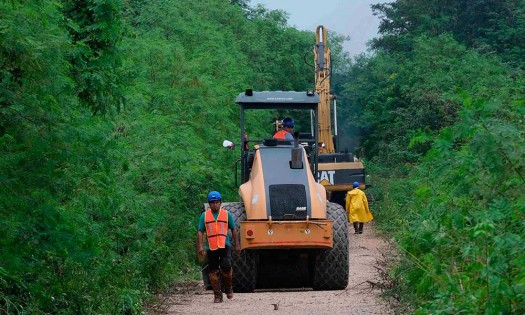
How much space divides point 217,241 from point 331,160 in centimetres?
2054

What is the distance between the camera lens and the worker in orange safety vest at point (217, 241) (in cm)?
1612

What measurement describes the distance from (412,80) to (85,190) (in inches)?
1564

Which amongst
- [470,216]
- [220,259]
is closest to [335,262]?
[220,259]

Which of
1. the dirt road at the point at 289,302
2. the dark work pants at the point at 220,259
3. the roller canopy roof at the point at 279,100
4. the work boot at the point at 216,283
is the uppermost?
the roller canopy roof at the point at 279,100

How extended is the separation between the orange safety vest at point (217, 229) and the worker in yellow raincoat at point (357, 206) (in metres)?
17.9

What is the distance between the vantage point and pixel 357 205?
112ft

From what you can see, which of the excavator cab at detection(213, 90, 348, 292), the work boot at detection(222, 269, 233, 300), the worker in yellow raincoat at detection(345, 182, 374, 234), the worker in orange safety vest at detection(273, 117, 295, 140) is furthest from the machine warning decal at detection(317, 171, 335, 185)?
the work boot at detection(222, 269, 233, 300)

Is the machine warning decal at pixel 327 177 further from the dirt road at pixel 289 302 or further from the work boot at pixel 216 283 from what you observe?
the work boot at pixel 216 283

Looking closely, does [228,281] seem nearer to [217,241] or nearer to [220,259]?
[220,259]

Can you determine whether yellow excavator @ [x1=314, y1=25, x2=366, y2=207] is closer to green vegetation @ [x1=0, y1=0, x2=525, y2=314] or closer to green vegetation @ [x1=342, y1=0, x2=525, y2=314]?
green vegetation @ [x1=0, y1=0, x2=525, y2=314]

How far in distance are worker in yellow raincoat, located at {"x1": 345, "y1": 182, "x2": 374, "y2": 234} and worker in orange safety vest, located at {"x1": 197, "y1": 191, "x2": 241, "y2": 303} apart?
1759cm

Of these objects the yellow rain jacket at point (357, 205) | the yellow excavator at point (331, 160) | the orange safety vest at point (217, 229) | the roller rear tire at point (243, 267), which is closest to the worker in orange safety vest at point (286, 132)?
the roller rear tire at point (243, 267)

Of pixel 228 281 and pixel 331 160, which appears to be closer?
pixel 228 281

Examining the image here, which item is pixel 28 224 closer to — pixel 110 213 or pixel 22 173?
pixel 22 173
